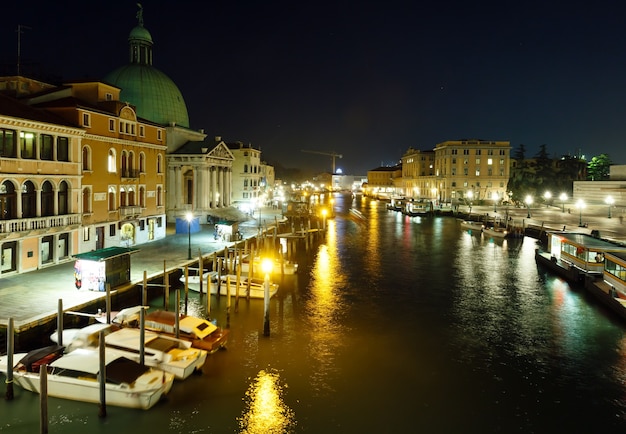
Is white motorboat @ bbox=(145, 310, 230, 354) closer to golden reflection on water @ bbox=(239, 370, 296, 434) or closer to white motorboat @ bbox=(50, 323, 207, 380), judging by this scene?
white motorboat @ bbox=(50, 323, 207, 380)

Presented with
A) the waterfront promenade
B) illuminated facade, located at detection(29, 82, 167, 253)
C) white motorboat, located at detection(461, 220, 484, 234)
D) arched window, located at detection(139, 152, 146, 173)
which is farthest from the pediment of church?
white motorboat, located at detection(461, 220, 484, 234)

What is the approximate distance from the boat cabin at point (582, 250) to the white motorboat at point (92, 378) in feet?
92.7

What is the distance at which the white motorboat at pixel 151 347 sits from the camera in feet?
55.6

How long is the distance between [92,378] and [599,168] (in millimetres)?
114139

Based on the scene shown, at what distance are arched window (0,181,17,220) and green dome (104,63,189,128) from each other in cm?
3138

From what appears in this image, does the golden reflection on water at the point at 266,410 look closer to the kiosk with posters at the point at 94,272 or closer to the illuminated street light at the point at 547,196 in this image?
the kiosk with posters at the point at 94,272

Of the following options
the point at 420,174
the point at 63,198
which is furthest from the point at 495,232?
the point at 420,174

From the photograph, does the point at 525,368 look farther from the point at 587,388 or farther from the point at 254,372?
the point at 254,372

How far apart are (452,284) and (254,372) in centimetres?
1990

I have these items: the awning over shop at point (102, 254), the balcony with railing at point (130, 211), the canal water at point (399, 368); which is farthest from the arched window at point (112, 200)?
the canal water at point (399, 368)

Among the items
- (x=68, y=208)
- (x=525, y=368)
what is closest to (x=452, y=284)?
(x=525, y=368)

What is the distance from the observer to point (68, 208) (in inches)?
1221

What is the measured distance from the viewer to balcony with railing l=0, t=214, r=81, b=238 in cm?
2544

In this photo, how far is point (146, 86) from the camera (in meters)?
57.2
